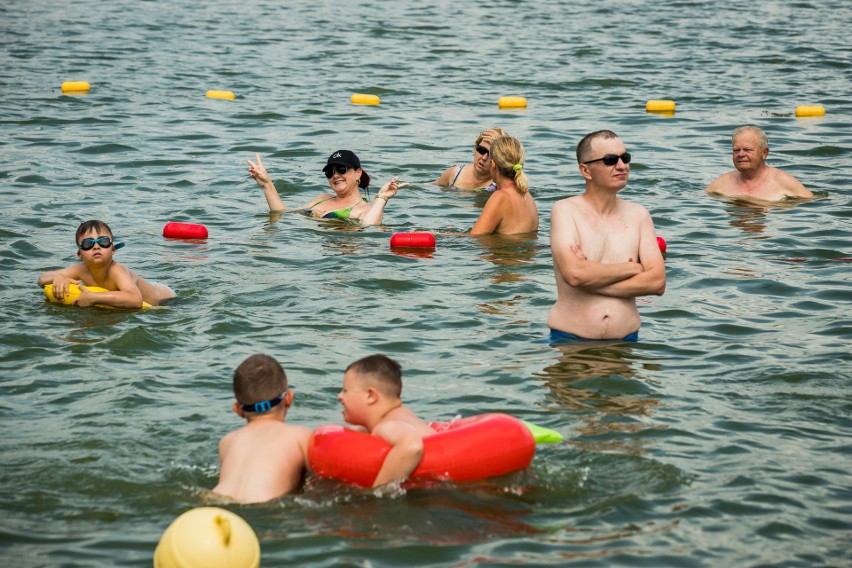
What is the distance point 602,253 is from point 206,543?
4156mm

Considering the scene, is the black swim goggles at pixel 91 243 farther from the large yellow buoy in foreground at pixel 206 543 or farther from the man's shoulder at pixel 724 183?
the man's shoulder at pixel 724 183

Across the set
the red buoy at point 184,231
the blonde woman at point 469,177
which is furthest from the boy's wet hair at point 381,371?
the blonde woman at point 469,177

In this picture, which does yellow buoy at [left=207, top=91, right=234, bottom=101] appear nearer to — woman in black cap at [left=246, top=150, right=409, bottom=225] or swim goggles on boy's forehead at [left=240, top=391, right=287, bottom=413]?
woman in black cap at [left=246, top=150, right=409, bottom=225]

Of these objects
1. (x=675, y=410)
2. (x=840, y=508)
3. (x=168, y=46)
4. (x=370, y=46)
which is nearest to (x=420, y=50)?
(x=370, y=46)

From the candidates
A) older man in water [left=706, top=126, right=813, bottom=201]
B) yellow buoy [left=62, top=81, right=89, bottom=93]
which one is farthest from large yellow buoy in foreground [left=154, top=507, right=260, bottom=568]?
yellow buoy [left=62, top=81, right=89, bottom=93]

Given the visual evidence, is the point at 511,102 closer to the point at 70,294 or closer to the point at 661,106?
the point at 661,106

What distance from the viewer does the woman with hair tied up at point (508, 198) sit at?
1103 centimetres

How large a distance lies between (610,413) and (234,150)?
987 centimetres

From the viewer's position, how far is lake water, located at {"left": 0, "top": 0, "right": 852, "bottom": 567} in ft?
19.5

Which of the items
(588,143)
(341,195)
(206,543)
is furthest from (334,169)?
(206,543)

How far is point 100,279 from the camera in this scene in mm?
9609

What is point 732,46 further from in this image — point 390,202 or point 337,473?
point 337,473

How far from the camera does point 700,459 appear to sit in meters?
6.70

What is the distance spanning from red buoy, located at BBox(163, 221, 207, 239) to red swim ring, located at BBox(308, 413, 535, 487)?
6.00 m
